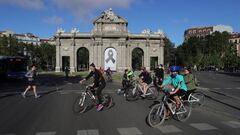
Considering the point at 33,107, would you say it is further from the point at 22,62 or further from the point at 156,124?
the point at 22,62

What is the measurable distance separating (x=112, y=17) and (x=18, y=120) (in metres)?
72.7

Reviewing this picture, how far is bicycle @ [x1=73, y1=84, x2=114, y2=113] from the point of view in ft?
44.4

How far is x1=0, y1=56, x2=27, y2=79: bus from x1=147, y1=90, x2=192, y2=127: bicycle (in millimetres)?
30502

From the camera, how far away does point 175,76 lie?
1148 centimetres

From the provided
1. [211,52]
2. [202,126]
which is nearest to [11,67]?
[202,126]

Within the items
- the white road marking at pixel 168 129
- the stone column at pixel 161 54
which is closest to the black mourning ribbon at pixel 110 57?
the stone column at pixel 161 54

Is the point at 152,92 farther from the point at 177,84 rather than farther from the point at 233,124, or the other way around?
the point at 233,124

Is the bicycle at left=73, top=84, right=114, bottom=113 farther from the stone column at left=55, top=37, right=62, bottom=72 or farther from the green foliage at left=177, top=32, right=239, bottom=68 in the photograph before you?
the green foliage at left=177, top=32, right=239, bottom=68

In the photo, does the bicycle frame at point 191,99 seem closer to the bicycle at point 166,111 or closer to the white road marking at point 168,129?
the bicycle at point 166,111

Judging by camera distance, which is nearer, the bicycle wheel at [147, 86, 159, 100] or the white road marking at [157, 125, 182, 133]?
the white road marking at [157, 125, 182, 133]

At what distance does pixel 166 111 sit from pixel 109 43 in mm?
73695

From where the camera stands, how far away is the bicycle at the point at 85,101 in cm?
1352

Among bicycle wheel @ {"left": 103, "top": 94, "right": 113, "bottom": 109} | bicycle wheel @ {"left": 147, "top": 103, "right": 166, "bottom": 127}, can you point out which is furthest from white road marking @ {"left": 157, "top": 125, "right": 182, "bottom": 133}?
bicycle wheel @ {"left": 103, "top": 94, "right": 113, "bottom": 109}

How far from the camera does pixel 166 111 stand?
11031 millimetres
